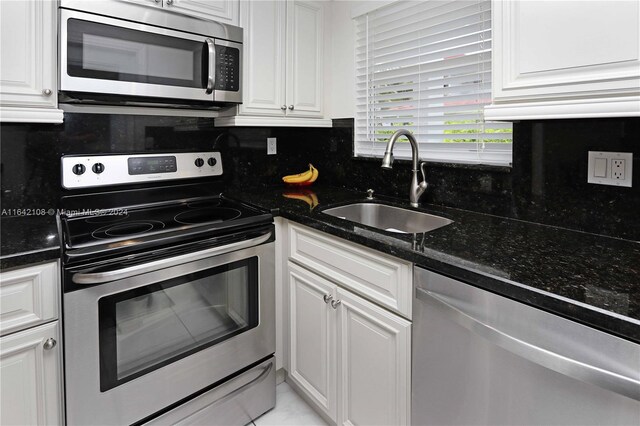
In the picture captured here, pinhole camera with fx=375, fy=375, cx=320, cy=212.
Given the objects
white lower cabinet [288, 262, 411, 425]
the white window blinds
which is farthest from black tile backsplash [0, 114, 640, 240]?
white lower cabinet [288, 262, 411, 425]

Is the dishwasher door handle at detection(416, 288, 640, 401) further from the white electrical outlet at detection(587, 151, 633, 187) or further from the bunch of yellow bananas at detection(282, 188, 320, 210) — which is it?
the bunch of yellow bananas at detection(282, 188, 320, 210)

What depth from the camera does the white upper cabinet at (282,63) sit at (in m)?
1.96

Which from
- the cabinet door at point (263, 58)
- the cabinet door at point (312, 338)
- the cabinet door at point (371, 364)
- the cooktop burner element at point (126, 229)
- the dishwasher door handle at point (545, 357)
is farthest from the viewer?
the cabinet door at point (263, 58)

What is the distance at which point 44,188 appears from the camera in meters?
1.65

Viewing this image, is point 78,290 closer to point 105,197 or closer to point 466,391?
point 105,197

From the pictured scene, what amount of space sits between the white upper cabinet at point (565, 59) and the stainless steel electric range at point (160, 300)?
3.53 ft

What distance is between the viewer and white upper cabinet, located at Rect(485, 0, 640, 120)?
932mm

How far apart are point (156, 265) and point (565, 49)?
4.75 ft

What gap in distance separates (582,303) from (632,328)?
9cm

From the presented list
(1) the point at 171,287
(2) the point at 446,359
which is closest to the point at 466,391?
(2) the point at 446,359

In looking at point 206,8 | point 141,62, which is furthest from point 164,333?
point 206,8

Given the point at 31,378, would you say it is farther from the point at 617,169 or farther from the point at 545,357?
the point at 617,169

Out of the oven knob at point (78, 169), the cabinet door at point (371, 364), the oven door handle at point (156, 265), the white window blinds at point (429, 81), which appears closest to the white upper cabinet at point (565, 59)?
the white window blinds at point (429, 81)

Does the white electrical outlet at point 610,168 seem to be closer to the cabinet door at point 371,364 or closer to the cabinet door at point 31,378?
the cabinet door at point 371,364
